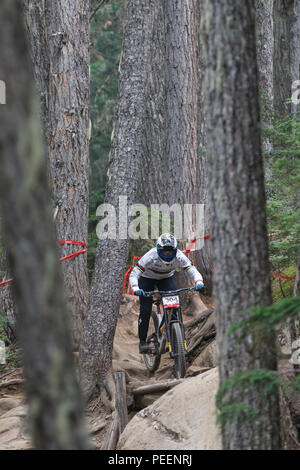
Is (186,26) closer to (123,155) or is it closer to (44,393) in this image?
(123,155)

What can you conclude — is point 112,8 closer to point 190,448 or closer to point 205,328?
point 205,328

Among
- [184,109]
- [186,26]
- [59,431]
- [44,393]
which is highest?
[186,26]

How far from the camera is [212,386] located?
6359 millimetres

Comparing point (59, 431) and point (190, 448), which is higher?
point (59, 431)

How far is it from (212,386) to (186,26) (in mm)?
9789

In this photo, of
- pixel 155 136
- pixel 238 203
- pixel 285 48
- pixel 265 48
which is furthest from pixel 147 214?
pixel 285 48

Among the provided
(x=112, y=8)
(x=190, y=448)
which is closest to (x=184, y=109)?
(x=190, y=448)

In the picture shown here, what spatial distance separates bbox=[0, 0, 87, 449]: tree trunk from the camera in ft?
8.61

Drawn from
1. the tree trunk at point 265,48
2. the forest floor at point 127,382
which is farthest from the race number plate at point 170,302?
the tree trunk at point 265,48

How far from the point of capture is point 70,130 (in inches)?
373

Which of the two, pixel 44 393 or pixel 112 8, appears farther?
pixel 112 8

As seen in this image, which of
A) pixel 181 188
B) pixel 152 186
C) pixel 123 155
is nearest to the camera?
pixel 123 155

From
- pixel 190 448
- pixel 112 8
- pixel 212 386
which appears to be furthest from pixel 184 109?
pixel 112 8
